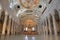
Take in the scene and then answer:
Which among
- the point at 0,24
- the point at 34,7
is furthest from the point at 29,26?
the point at 0,24

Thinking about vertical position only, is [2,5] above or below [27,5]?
below

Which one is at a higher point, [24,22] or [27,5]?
[27,5]

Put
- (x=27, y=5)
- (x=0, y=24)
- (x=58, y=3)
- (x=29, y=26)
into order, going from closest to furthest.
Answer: (x=58, y=3), (x=0, y=24), (x=27, y=5), (x=29, y=26)

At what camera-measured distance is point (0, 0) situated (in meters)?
11.9

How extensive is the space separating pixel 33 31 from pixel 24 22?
3.53 m

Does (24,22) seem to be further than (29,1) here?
Yes

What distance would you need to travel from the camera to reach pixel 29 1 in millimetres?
18938

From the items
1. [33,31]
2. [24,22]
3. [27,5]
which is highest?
[27,5]

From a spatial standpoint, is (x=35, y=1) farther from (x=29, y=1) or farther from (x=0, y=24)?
(x=0, y=24)

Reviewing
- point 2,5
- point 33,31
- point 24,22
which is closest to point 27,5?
point 2,5

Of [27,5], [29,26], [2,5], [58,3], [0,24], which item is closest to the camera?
[58,3]

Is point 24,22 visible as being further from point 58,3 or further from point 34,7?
point 58,3

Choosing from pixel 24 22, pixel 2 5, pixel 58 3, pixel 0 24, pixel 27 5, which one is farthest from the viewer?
pixel 24 22

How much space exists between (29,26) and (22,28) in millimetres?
2601
